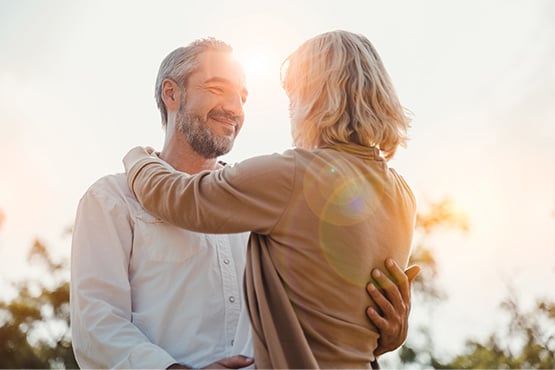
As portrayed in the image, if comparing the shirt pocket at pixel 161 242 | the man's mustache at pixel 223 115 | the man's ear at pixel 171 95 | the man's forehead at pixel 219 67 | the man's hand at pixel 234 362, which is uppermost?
the man's forehead at pixel 219 67

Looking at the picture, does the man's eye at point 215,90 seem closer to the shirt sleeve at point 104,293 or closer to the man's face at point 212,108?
the man's face at point 212,108

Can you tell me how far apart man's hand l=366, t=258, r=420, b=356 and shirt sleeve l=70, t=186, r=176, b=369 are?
0.88 meters

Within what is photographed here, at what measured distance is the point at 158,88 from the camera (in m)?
3.99

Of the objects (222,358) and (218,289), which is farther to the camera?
(218,289)

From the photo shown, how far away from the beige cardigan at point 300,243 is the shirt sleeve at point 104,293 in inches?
26.9

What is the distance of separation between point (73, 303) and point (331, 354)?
1.33 meters

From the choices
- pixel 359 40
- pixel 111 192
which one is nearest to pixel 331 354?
pixel 359 40

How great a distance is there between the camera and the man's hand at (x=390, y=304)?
2.47 meters

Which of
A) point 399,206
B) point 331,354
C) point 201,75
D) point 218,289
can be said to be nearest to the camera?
point 331,354

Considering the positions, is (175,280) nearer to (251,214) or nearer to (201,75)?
(251,214)

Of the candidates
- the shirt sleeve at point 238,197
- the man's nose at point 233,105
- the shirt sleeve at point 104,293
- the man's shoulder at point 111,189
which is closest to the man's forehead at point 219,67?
the man's nose at point 233,105

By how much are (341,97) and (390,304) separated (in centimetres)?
81

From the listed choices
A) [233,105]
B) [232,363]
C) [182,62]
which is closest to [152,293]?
[232,363]

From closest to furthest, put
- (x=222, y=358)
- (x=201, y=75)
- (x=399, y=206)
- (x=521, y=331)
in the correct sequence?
1. (x=399, y=206)
2. (x=222, y=358)
3. (x=201, y=75)
4. (x=521, y=331)
